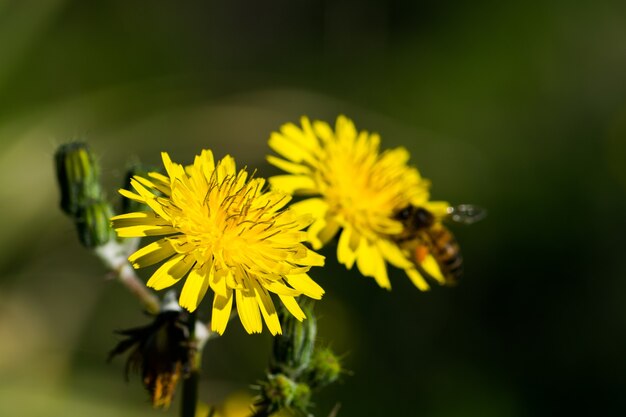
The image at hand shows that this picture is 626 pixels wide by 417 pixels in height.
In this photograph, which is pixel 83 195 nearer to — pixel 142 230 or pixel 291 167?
pixel 142 230

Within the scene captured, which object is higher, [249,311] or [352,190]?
[352,190]

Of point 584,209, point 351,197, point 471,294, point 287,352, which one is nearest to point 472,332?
point 471,294

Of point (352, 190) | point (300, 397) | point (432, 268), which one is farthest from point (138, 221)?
point (432, 268)

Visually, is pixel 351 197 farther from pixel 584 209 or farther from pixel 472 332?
pixel 584 209

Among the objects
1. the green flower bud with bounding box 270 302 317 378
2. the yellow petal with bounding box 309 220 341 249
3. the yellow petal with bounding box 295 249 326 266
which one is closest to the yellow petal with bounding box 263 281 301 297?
the yellow petal with bounding box 295 249 326 266

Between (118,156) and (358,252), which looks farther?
(118,156)

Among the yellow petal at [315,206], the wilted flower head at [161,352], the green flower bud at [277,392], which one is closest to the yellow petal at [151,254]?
the wilted flower head at [161,352]
